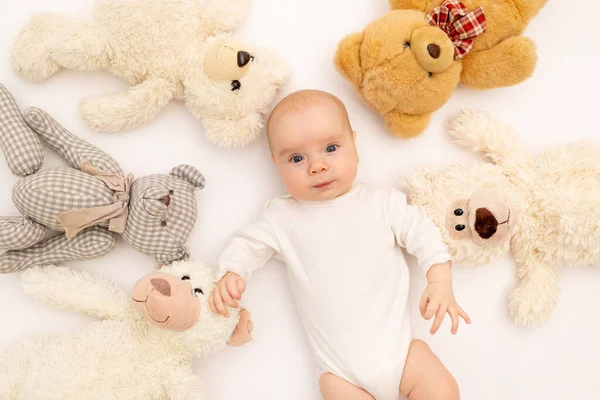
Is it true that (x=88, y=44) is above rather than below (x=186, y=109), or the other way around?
above

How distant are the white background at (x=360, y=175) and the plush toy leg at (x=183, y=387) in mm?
85

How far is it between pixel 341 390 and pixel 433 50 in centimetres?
79

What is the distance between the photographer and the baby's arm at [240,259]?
1150 millimetres

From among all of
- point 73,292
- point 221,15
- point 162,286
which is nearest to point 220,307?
point 162,286

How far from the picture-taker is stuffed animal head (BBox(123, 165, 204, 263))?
1.13 metres

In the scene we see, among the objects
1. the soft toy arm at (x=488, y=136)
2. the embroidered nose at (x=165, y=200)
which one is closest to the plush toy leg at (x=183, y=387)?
the embroidered nose at (x=165, y=200)

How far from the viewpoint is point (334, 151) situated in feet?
3.80

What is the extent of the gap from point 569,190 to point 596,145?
0.48ft

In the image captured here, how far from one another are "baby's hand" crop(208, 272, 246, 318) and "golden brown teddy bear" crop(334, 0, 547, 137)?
0.53m

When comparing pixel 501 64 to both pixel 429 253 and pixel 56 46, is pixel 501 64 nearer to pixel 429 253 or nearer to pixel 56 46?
pixel 429 253

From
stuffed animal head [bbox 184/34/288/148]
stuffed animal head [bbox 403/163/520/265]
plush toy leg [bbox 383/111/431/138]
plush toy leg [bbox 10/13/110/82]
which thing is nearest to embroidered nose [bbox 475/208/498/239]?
stuffed animal head [bbox 403/163/520/265]

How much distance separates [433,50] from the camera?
1.12 metres

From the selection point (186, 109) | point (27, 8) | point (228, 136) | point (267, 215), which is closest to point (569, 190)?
point (267, 215)

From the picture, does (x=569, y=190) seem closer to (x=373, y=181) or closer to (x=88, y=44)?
(x=373, y=181)
